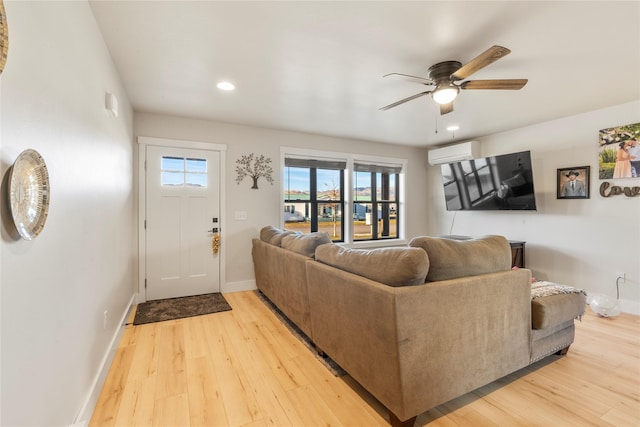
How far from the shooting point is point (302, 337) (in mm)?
2684

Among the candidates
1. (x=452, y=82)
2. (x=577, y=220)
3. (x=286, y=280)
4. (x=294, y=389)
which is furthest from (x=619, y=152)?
(x=294, y=389)

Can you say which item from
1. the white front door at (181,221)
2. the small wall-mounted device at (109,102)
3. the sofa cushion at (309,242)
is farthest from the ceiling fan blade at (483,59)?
the white front door at (181,221)

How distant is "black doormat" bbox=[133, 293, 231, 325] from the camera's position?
3178mm

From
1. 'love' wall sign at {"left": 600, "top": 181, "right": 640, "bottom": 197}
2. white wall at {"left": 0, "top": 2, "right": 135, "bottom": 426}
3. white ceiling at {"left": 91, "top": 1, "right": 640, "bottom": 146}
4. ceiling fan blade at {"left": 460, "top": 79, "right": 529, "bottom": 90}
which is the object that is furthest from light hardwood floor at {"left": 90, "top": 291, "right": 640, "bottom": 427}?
white ceiling at {"left": 91, "top": 1, "right": 640, "bottom": 146}

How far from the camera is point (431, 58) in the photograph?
238 cm

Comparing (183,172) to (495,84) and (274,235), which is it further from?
(495,84)

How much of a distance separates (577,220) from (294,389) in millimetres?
4180

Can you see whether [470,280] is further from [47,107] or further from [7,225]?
[47,107]

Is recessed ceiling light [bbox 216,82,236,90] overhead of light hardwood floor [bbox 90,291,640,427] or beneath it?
overhead

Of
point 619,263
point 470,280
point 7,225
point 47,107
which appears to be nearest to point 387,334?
point 470,280

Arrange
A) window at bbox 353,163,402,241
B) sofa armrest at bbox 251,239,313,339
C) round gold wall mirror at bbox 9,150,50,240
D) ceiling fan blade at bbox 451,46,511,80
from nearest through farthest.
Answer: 1. round gold wall mirror at bbox 9,150,50,240
2. ceiling fan blade at bbox 451,46,511,80
3. sofa armrest at bbox 251,239,313,339
4. window at bbox 353,163,402,241

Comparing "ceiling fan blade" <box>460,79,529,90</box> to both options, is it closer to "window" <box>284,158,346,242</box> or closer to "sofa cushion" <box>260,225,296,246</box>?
"sofa cushion" <box>260,225,296,246</box>

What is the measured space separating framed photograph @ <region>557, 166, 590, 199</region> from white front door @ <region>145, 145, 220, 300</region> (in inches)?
186

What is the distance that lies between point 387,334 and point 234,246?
3.13 m
